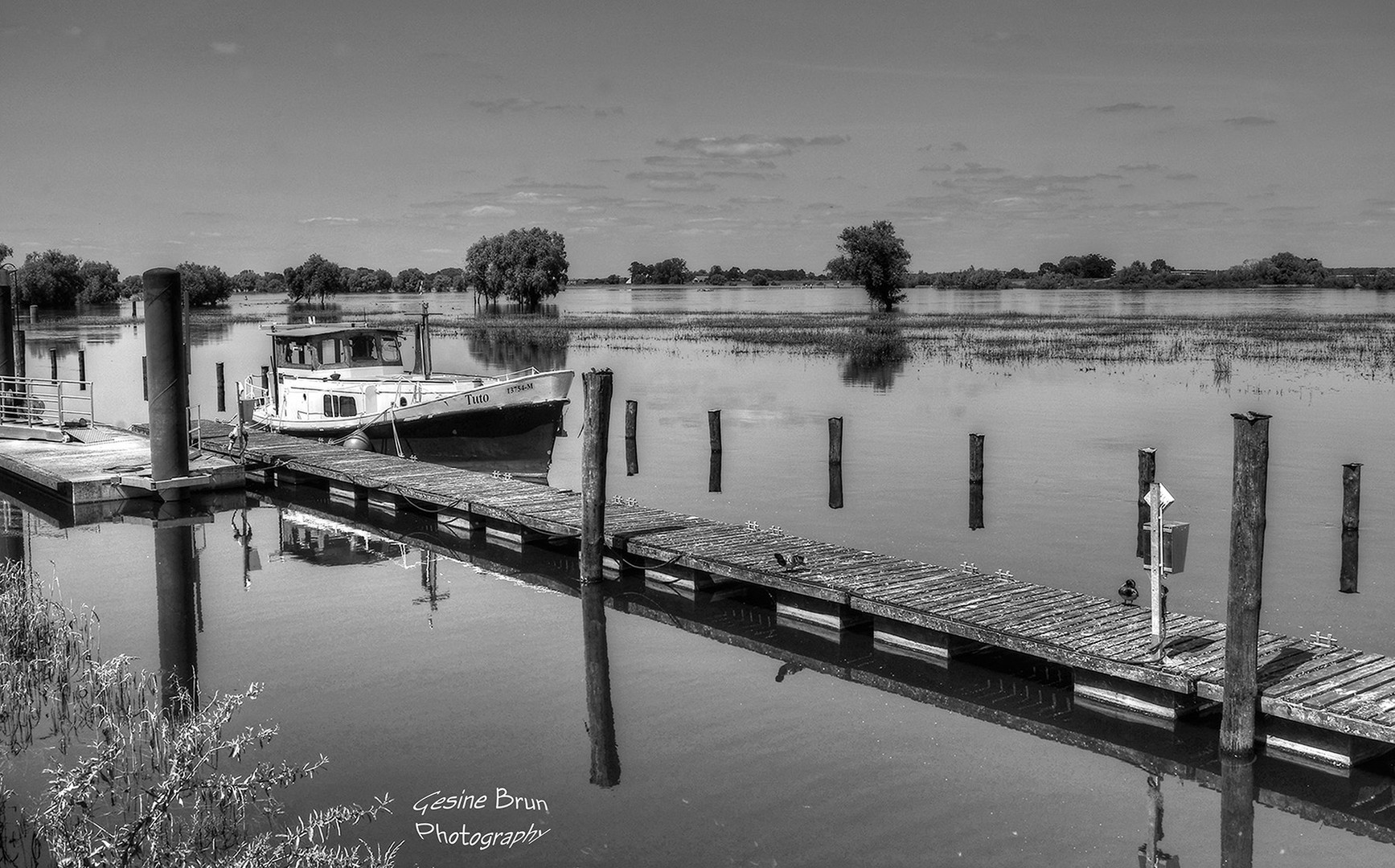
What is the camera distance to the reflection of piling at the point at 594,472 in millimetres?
15805

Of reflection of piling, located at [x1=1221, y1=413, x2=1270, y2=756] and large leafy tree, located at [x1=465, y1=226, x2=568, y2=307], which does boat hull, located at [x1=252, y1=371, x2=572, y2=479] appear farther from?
large leafy tree, located at [x1=465, y1=226, x2=568, y2=307]

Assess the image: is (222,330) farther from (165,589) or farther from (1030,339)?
(165,589)

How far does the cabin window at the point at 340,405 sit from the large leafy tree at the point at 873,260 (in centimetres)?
8187

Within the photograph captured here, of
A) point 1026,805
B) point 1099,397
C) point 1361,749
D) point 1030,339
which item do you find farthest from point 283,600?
point 1030,339

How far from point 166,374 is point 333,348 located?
295 inches

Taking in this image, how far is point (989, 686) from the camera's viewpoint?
40.7 feet

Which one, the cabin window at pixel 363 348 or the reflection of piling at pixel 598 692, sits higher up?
the cabin window at pixel 363 348

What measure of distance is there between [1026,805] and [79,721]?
811 centimetres

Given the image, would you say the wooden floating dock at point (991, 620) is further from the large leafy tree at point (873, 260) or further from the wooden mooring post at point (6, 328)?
the large leafy tree at point (873, 260)

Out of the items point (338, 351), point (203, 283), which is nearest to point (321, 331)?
point (338, 351)

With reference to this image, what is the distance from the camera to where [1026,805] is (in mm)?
9812

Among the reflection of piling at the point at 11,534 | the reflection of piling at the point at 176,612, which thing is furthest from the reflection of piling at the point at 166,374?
the reflection of piling at the point at 11,534

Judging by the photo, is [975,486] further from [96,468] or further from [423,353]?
[96,468]

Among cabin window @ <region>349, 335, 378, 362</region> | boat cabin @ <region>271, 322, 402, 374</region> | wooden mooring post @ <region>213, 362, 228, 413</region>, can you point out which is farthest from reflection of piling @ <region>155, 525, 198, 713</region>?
wooden mooring post @ <region>213, 362, 228, 413</region>
